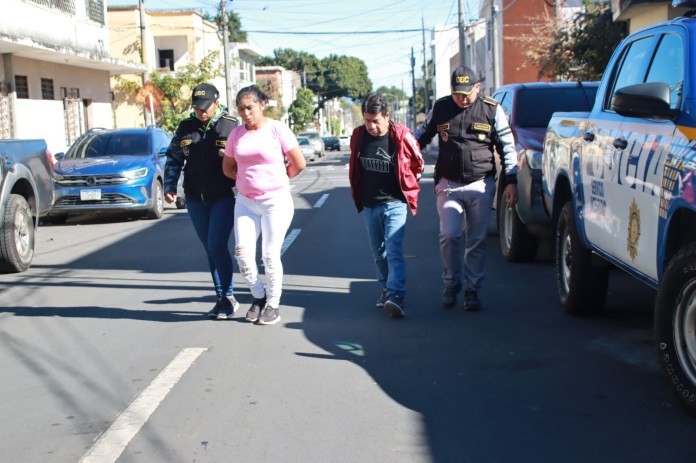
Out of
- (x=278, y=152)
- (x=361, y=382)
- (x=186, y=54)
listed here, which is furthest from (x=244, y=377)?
(x=186, y=54)

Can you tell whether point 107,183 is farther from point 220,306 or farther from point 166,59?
point 166,59

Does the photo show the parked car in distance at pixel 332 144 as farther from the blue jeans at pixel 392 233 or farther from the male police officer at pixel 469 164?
the blue jeans at pixel 392 233

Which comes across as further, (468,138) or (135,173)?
(135,173)

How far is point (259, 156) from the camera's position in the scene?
22.5ft

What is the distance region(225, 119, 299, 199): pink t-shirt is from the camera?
6.85 m

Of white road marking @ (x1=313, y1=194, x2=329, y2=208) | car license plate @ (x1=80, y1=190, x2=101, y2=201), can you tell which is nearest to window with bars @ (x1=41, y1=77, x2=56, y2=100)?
white road marking @ (x1=313, y1=194, x2=329, y2=208)

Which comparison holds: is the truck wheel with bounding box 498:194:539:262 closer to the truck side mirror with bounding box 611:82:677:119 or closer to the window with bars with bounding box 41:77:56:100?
the truck side mirror with bounding box 611:82:677:119

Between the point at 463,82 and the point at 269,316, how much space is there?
2429mm

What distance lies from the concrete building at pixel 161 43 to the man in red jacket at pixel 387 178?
83.2 feet

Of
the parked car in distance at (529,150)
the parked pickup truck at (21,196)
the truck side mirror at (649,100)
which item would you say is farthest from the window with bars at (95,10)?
the truck side mirror at (649,100)

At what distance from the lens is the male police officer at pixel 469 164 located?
23.8ft

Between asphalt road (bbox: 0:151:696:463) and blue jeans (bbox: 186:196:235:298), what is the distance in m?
0.36

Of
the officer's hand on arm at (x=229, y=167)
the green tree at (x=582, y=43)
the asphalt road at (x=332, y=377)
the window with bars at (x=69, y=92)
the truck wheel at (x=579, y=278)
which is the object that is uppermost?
the green tree at (x=582, y=43)

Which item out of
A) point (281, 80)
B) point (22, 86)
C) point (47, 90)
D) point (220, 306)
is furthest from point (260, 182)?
point (281, 80)
